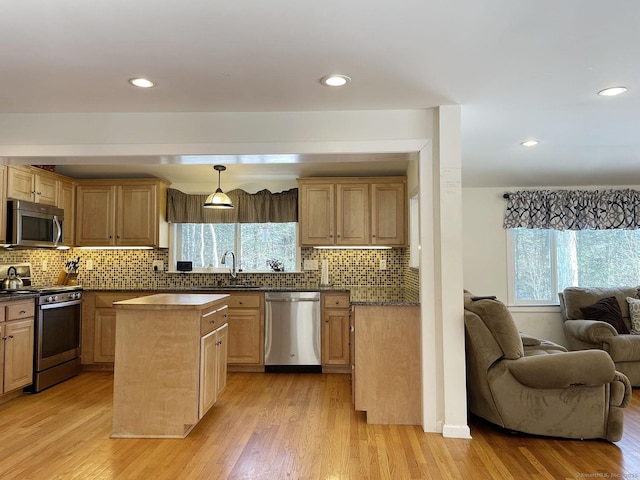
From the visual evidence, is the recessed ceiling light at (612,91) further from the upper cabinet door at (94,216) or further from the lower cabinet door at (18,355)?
the upper cabinet door at (94,216)

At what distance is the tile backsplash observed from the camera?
5.42m

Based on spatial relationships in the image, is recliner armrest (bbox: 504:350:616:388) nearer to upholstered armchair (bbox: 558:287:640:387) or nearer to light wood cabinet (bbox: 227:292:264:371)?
upholstered armchair (bbox: 558:287:640:387)

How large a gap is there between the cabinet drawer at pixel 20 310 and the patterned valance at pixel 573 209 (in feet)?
17.9

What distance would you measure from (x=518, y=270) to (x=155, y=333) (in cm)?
473

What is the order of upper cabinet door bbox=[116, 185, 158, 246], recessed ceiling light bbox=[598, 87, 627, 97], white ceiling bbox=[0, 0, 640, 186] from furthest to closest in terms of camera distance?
1. upper cabinet door bbox=[116, 185, 158, 246]
2. recessed ceiling light bbox=[598, 87, 627, 97]
3. white ceiling bbox=[0, 0, 640, 186]

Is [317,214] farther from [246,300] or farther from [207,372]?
[207,372]

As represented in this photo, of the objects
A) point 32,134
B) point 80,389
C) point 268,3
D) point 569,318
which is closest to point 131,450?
point 80,389

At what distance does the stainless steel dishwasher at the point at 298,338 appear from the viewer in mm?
4805

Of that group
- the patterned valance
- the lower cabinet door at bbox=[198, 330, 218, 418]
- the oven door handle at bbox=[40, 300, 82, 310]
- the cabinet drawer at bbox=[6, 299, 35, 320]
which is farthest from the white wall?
the cabinet drawer at bbox=[6, 299, 35, 320]

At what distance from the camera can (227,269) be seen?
18.1 feet

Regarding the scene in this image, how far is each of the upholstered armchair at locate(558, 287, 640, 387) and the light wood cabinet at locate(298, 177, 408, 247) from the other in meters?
2.16

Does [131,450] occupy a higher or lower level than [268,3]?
lower

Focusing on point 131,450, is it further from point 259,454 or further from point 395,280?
point 395,280

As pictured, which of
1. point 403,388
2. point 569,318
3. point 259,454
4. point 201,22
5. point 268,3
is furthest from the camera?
point 569,318
